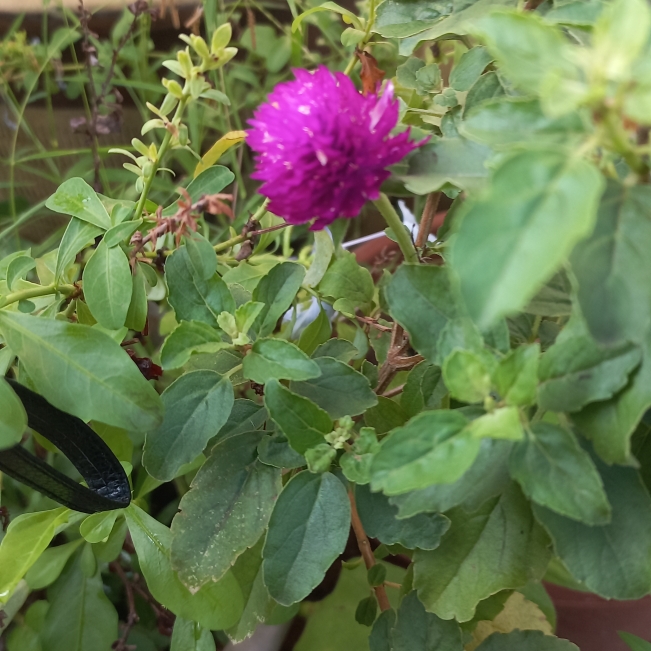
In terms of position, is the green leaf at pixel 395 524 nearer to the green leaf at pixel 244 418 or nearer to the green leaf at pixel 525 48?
the green leaf at pixel 244 418

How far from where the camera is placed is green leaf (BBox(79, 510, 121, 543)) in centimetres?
33

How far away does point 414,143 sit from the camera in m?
0.24

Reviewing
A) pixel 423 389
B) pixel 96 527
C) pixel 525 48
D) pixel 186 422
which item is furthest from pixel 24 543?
pixel 525 48

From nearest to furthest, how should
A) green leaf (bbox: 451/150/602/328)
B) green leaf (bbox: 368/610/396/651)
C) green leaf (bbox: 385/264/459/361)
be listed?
green leaf (bbox: 451/150/602/328), green leaf (bbox: 385/264/459/361), green leaf (bbox: 368/610/396/651)

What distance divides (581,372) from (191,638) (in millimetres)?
292

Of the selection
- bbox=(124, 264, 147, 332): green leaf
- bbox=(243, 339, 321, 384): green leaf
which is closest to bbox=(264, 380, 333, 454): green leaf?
bbox=(243, 339, 321, 384): green leaf

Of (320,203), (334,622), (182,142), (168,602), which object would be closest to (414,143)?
(320,203)

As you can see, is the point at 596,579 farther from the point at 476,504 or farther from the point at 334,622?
the point at 334,622

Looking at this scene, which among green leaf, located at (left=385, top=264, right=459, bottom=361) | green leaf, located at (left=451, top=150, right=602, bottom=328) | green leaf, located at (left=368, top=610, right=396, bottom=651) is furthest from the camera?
green leaf, located at (left=368, top=610, right=396, bottom=651)

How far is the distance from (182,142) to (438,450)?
23 cm

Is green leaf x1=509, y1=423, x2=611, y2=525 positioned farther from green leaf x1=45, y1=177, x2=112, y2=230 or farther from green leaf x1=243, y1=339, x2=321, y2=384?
green leaf x1=45, y1=177, x2=112, y2=230

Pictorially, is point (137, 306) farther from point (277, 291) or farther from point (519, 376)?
point (519, 376)

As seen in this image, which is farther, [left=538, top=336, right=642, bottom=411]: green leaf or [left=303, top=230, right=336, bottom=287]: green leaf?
[left=303, top=230, right=336, bottom=287]: green leaf

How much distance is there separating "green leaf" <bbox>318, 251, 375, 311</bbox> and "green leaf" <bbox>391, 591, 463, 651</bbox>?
0.63 feet
